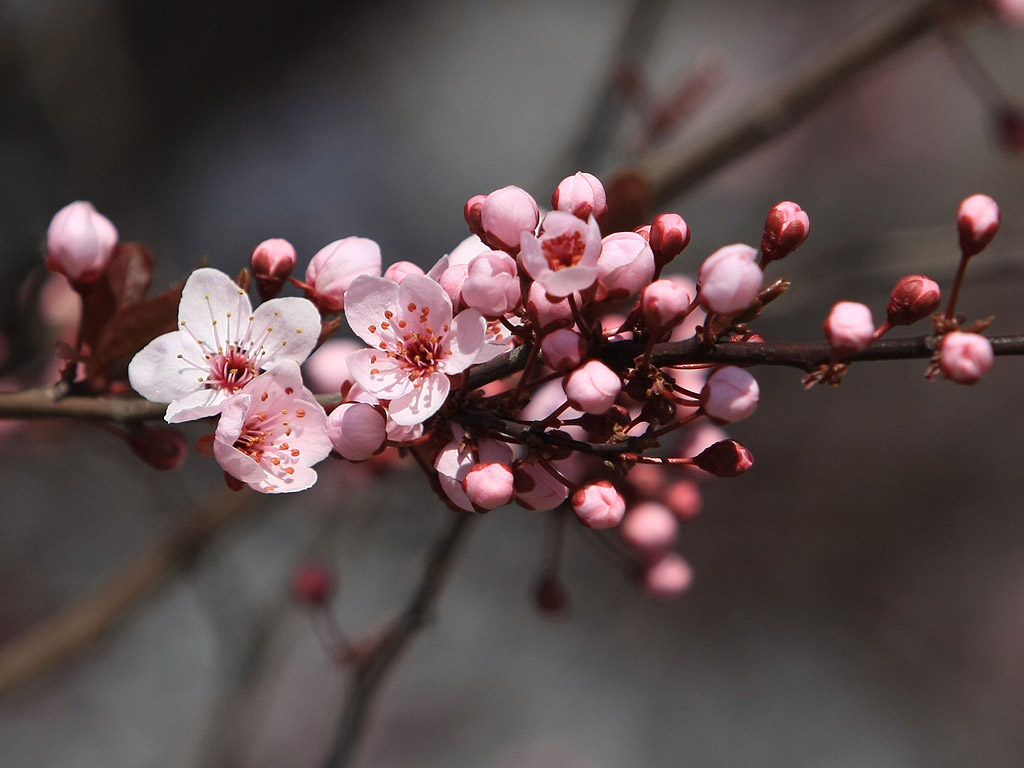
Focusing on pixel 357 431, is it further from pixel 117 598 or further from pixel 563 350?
pixel 117 598

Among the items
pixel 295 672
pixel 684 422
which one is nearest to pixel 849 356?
pixel 684 422

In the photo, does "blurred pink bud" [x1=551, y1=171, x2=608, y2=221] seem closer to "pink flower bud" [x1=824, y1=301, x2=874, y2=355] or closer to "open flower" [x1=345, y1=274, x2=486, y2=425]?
"open flower" [x1=345, y1=274, x2=486, y2=425]

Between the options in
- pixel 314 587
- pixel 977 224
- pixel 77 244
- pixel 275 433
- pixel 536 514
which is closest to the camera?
pixel 977 224

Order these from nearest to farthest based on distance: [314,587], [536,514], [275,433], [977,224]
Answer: [977,224] → [275,433] → [314,587] → [536,514]

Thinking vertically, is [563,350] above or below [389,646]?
above

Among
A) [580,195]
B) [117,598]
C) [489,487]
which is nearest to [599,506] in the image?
[489,487]

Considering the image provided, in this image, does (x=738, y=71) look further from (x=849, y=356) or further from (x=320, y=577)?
(x=849, y=356)

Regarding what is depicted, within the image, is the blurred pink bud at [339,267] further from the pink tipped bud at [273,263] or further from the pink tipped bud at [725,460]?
the pink tipped bud at [725,460]
